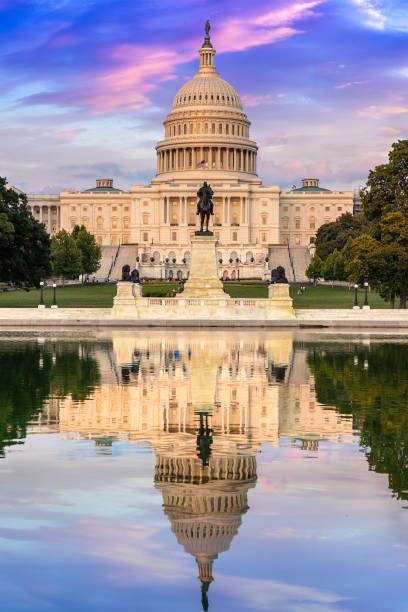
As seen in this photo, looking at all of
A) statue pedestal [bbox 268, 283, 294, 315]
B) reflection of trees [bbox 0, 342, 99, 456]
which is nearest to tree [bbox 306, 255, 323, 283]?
statue pedestal [bbox 268, 283, 294, 315]

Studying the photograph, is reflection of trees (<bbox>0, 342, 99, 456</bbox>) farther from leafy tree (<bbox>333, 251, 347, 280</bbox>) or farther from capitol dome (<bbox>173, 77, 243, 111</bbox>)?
capitol dome (<bbox>173, 77, 243, 111</bbox>)

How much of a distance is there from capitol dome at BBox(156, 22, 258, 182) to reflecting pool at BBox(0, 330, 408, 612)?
165 meters

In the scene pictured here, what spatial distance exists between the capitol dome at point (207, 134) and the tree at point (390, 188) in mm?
118769

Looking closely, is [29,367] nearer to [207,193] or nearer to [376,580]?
[376,580]

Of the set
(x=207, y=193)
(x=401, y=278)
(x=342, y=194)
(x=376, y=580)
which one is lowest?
(x=376, y=580)

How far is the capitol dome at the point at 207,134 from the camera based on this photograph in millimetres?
185250

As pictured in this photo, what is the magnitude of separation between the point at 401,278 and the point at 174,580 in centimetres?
5073

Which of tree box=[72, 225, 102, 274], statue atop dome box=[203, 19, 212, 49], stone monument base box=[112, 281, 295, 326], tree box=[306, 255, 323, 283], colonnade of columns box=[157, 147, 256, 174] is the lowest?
stone monument base box=[112, 281, 295, 326]

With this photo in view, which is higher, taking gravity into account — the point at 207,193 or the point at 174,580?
the point at 207,193

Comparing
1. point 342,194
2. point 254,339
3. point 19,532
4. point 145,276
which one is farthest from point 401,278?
point 342,194

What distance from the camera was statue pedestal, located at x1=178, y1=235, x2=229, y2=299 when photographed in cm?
5509

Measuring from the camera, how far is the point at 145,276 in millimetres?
140875

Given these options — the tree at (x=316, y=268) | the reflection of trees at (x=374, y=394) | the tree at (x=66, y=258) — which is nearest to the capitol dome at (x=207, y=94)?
the tree at (x=316, y=268)

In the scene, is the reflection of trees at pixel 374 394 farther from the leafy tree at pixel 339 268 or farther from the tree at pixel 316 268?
the tree at pixel 316 268
